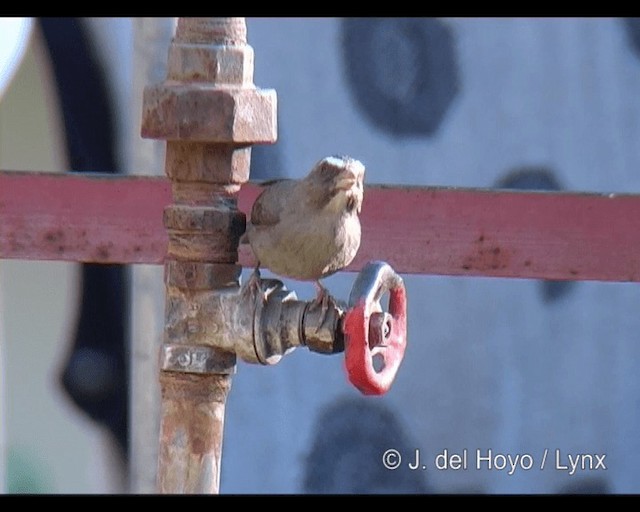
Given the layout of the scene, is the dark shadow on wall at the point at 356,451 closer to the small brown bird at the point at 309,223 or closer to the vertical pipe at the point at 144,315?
the vertical pipe at the point at 144,315

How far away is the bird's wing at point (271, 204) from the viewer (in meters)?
1.50

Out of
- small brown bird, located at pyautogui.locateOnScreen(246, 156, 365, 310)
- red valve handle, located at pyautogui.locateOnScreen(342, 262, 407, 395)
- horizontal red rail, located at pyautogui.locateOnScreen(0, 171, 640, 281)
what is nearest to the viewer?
red valve handle, located at pyautogui.locateOnScreen(342, 262, 407, 395)

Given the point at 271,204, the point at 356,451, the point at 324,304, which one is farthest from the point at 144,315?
the point at 324,304

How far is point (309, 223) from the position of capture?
1.49 m

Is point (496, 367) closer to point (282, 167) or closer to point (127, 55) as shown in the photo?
point (282, 167)

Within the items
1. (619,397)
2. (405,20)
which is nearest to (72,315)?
(405,20)

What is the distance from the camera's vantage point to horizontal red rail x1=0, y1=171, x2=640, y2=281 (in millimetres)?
1943

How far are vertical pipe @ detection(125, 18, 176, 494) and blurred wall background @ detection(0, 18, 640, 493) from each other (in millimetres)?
11

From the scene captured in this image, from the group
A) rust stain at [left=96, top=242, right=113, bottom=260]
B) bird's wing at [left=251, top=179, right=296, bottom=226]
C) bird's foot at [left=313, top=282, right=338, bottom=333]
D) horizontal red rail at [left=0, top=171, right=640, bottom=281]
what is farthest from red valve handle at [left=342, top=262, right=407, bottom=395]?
rust stain at [left=96, top=242, right=113, bottom=260]

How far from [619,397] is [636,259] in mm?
630

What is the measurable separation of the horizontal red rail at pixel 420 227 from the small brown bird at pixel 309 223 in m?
0.42

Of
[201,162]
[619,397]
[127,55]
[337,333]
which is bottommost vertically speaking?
[619,397]

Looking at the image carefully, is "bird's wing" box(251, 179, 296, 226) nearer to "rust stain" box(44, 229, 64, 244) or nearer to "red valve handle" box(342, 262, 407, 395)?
"red valve handle" box(342, 262, 407, 395)

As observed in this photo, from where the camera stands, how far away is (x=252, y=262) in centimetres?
186
